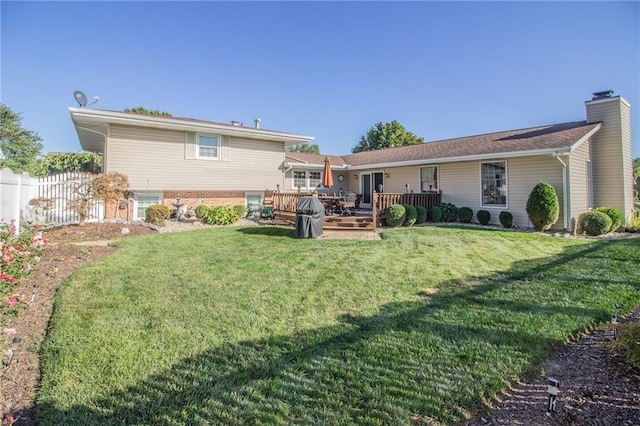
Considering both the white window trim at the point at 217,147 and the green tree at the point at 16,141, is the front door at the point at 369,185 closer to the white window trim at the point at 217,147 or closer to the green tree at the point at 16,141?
the white window trim at the point at 217,147

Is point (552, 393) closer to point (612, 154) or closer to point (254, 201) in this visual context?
point (254, 201)

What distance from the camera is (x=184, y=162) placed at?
12.7 m

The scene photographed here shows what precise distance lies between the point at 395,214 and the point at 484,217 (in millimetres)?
4024

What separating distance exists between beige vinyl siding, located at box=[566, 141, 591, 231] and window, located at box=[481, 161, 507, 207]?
207cm

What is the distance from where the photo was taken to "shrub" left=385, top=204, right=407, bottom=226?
36.8 ft

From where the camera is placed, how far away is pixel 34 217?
946 centimetres

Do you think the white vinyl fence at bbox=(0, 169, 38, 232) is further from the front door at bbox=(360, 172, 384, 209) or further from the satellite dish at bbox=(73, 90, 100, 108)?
the front door at bbox=(360, 172, 384, 209)

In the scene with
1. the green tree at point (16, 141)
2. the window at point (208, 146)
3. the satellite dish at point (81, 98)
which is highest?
the green tree at point (16, 141)

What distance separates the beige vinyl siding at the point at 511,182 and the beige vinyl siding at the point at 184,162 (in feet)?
26.5

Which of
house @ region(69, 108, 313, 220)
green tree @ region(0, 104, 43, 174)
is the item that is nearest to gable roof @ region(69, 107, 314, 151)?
house @ region(69, 108, 313, 220)

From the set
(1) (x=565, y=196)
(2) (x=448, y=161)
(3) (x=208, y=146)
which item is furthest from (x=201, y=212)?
(1) (x=565, y=196)

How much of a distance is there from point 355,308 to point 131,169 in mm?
11113

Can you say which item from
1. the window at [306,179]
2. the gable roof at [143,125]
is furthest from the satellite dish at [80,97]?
the window at [306,179]

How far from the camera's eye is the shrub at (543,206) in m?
10.3
